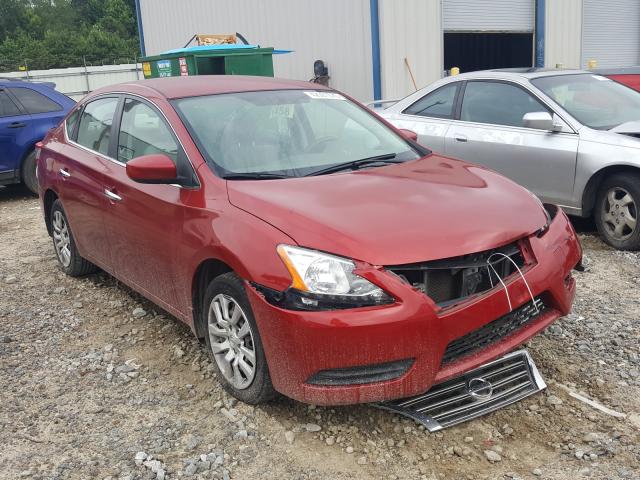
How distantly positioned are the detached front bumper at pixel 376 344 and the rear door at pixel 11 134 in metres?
7.09

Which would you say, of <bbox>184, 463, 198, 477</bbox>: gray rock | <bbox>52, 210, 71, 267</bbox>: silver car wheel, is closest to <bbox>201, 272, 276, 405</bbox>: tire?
<bbox>184, 463, 198, 477</bbox>: gray rock

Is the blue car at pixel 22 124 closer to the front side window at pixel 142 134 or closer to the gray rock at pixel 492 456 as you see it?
the front side window at pixel 142 134

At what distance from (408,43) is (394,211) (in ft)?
35.4

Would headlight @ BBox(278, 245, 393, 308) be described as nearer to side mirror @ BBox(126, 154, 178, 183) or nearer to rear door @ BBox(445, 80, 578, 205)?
side mirror @ BBox(126, 154, 178, 183)

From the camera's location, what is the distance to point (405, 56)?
1301cm

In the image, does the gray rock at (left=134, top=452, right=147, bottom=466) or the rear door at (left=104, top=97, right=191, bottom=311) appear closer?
the gray rock at (left=134, top=452, right=147, bottom=466)

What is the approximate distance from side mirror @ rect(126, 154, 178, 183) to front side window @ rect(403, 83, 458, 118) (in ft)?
12.6

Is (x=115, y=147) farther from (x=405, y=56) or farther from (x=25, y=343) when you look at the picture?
(x=405, y=56)

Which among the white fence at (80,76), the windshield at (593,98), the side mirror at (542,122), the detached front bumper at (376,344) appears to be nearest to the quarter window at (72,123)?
the detached front bumper at (376,344)

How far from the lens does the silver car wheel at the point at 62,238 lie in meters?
5.31

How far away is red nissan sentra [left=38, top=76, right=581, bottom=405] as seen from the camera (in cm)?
273

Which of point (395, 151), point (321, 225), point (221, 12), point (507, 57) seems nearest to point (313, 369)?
point (321, 225)

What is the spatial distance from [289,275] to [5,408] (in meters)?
1.79

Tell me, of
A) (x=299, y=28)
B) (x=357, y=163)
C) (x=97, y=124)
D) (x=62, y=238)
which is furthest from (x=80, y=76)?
(x=357, y=163)
